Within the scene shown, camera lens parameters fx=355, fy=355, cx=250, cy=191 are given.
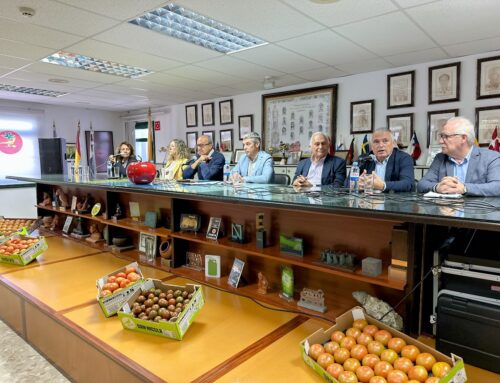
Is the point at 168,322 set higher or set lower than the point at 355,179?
lower

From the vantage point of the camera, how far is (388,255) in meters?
1.60

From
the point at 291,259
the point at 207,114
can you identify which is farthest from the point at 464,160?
the point at 207,114

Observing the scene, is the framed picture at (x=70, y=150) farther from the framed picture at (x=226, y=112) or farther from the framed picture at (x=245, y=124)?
the framed picture at (x=245, y=124)

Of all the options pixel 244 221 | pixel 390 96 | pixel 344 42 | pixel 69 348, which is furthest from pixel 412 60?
pixel 69 348

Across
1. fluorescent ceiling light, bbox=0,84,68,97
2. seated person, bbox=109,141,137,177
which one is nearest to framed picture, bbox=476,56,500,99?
seated person, bbox=109,141,137,177

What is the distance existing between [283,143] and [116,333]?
14.6ft

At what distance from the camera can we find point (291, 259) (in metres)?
1.79

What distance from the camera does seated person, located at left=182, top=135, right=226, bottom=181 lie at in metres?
3.80

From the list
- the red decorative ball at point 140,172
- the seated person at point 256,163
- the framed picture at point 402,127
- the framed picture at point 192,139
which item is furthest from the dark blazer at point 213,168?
the framed picture at point 192,139

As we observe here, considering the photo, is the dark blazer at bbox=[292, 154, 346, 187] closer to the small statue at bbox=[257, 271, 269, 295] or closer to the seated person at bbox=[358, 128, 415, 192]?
the seated person at bbox=[358, 128, 415, 192]

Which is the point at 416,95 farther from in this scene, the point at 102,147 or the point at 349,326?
the point at 102,147

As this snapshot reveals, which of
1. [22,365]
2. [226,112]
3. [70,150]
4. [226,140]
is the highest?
[226,112]

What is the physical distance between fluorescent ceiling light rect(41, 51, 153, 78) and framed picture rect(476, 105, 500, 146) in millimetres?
4029

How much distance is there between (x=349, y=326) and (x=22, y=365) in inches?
75.7
